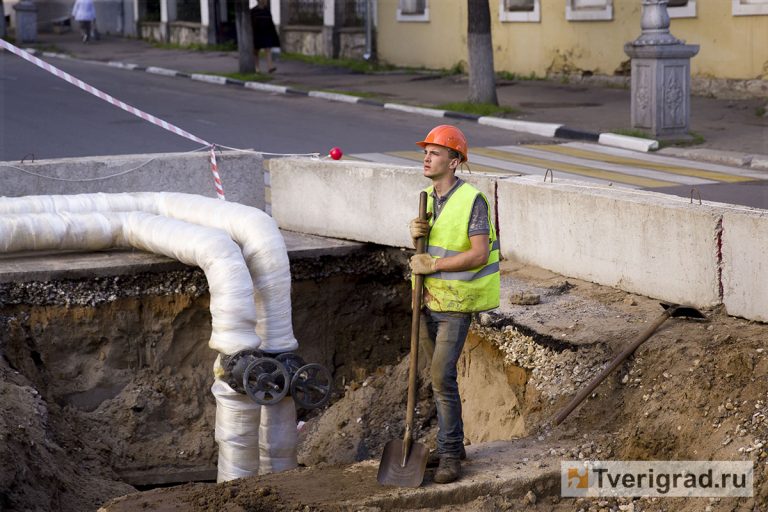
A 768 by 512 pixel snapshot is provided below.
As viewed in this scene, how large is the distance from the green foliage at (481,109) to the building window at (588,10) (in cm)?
337

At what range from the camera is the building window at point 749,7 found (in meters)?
16.8

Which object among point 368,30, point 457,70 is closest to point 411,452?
point 457,70

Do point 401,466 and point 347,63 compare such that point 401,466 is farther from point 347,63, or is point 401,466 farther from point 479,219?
point 347,63

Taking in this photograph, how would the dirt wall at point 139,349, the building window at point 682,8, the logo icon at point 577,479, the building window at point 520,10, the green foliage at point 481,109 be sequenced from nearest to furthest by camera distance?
the logo icon at point 577,479 → the dirt wall at point 139,349 → the green foliage at point 481,109 → the building window at point 682,8 → the building window at point 520,10

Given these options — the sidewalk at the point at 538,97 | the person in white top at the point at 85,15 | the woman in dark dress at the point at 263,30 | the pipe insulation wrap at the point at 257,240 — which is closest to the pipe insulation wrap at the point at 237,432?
the pipe insulation wrap at the point at 257,240

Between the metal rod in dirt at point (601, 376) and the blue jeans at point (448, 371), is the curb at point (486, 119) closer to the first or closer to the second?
the metal rod in dirt at point (601, 376)

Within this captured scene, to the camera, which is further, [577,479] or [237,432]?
[237,432]

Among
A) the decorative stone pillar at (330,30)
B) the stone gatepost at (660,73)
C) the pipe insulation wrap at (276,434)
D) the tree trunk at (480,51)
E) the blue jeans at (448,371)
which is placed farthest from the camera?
the decorative stone pillar at (330,30)

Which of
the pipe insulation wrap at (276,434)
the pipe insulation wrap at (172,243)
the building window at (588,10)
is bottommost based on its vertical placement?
the pipe insulation wrap at (276,434)

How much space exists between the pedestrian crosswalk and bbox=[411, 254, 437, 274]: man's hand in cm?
614

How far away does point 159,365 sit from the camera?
9.57 metres

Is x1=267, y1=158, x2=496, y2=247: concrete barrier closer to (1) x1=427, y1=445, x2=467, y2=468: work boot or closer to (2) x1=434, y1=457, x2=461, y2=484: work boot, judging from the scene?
(1) x1=427, y1=445, x2=467, y2=468: work boot

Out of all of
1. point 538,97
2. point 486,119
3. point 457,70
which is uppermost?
point 457,70

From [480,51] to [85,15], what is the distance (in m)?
20.2
